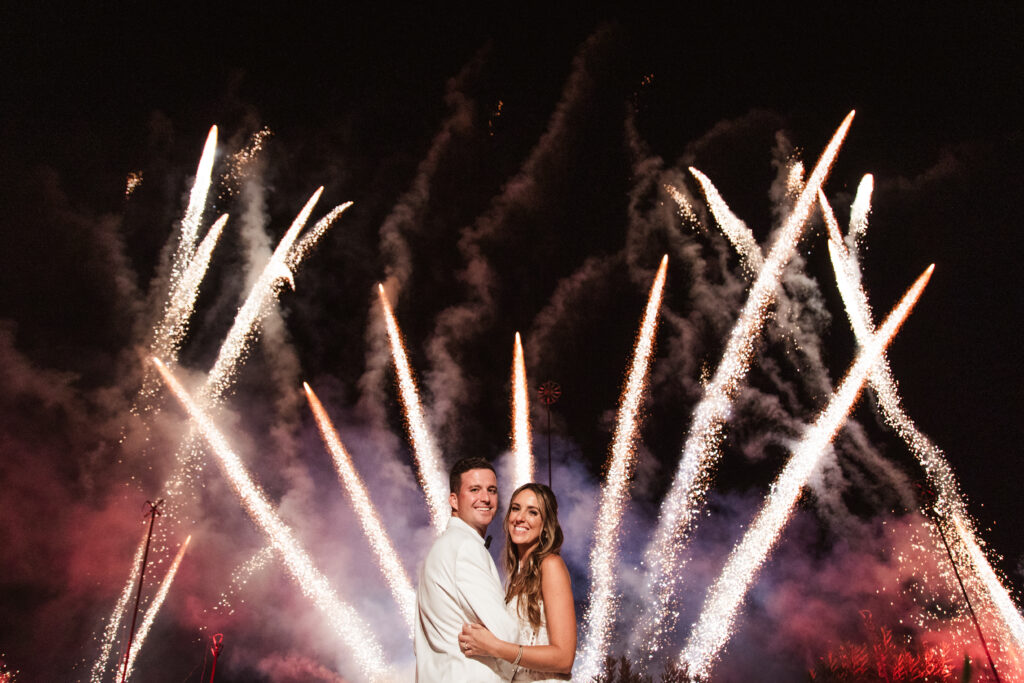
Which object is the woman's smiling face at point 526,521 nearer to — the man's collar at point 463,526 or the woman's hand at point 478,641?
the man's collar at point 463,526

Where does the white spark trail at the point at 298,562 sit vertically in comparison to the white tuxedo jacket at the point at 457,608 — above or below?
above

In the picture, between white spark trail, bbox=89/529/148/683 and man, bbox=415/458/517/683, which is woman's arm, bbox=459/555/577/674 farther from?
white spark trail, bbox=89/529/148/683

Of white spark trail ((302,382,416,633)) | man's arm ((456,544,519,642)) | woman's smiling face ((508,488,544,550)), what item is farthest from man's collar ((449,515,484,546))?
white spark trail ((302,382,416,633))

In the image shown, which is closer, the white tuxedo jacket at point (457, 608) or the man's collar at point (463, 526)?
the white tuxedo jacket at point (457, 608)

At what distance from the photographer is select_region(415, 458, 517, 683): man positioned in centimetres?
325

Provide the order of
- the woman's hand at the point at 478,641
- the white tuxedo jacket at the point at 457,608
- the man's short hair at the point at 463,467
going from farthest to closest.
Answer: the man's short hair at the point at 463,467
the white tuxedo jacket at the point at 457,608
the woman's hand at the point at 478,641

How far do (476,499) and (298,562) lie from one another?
94.5 ft

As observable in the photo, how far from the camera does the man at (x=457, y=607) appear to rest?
10.6 ft

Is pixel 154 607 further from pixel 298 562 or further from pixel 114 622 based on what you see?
pixel 298 562

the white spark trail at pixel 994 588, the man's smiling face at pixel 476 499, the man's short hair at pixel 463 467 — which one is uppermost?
the man's short hair at pixel 463 467

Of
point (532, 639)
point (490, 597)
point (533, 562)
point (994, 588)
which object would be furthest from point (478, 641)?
point (994, 588)

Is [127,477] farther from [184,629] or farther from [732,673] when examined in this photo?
[732,673]

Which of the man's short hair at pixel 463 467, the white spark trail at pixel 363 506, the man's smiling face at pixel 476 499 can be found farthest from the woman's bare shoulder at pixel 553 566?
the white spark trail at pixel 363 506

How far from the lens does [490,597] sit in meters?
3.26
